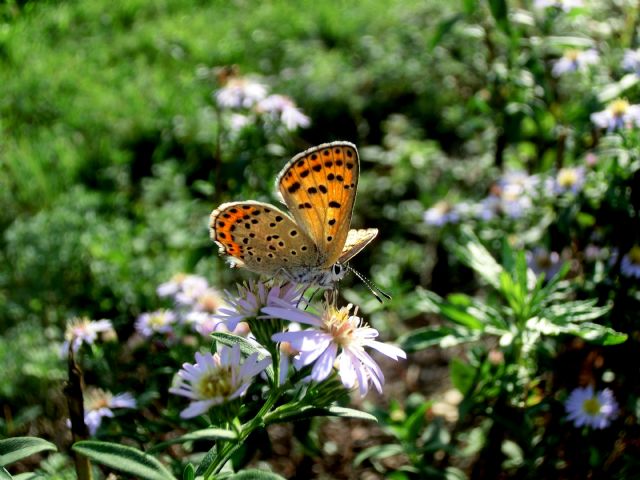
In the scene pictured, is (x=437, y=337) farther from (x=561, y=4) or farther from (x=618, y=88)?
(x=561, y=4)

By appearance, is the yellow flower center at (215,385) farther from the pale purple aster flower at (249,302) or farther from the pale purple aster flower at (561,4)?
the pale purple aster flower at (561,4)

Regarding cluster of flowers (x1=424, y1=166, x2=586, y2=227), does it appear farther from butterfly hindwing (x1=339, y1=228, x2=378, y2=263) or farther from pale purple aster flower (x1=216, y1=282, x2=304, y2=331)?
pale purple aster flower (x1=216, y1=282, x2=304, y2=331)

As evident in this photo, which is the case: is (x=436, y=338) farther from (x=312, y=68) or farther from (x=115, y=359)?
(x=312, y=68)

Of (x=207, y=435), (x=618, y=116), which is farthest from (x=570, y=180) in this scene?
(x=207, y=435)

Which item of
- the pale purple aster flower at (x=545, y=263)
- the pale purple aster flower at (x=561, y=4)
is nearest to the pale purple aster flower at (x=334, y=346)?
the pale purple aster flower at (x=545, y=263)

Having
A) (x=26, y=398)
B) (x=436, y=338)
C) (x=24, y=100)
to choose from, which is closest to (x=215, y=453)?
(x=436, y=338)
